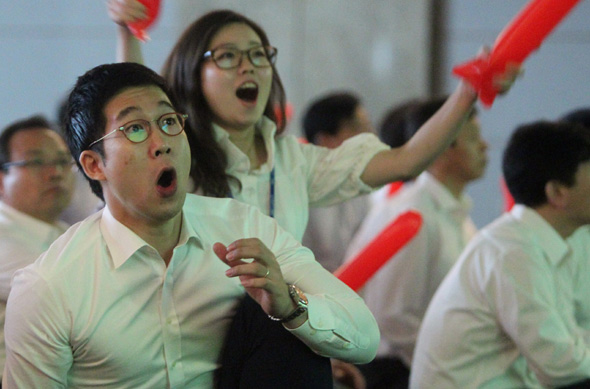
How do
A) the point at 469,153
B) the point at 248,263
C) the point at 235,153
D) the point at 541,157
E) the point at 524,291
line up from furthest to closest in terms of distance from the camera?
the point at 469,153 < the point at 541,157 < the point at 524,291 < the point at 235,153 < the point at 248,263

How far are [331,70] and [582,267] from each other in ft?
9.77

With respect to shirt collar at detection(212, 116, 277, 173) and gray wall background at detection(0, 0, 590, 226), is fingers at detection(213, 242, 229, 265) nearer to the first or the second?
shirt collar at detection(212, 116, 277, 173)

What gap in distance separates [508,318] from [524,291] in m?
0.08

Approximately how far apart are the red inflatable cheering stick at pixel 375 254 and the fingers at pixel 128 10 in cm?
86

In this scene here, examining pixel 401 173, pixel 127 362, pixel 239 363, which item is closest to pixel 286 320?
pixel 239 363

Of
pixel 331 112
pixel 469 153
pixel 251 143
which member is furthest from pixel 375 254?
pixel 331 112

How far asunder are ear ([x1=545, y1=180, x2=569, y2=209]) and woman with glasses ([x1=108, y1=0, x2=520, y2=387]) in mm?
594

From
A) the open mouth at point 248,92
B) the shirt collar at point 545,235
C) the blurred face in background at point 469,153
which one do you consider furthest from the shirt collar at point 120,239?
the blurred face in background at point 469,153

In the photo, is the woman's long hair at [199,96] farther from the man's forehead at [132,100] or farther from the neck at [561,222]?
the neck at [561,222]

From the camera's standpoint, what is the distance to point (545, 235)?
7.36 feet

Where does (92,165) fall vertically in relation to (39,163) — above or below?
above

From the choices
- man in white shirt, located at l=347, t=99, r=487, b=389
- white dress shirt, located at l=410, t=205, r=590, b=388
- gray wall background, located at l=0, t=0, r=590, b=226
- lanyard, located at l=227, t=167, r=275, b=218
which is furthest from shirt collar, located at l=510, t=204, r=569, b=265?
gray wall background, located at l=0, t=0, r=590, b=226

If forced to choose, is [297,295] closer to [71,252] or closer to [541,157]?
[71,252]

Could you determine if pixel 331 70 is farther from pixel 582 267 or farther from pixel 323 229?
pixel 582 267
